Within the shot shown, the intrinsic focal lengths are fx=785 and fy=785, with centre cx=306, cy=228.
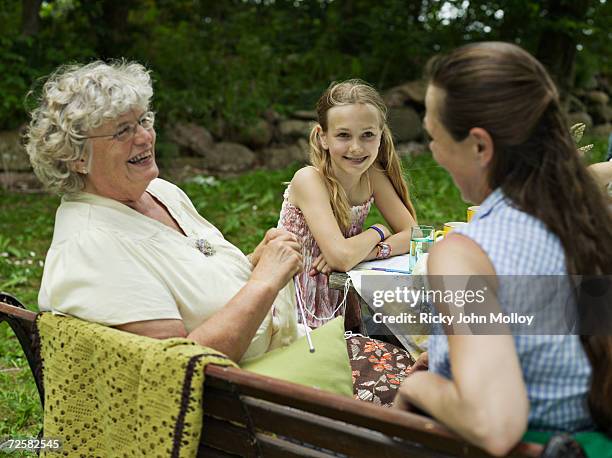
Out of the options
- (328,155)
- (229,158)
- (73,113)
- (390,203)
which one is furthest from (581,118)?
(73,113)

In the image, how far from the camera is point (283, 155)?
10.2m

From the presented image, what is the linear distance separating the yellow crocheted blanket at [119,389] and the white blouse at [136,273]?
0.08 meters

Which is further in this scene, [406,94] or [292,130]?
[406,94]

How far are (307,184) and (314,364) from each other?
130 cm

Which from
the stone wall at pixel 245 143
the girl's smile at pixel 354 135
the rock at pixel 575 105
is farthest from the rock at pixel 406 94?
the girl's smile at pixel 354 135

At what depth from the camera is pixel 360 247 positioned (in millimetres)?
3217

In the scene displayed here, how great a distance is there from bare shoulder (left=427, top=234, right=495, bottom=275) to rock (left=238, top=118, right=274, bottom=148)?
28.1 feet

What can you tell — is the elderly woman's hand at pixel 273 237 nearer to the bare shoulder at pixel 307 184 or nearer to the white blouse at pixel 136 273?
the white blouse at pixel 136 273

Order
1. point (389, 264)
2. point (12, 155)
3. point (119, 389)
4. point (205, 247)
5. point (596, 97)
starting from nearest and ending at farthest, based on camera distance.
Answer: point (119, 389) → point (205, 247) → point (389, 264) → point (12, 155) → point (596, 97)

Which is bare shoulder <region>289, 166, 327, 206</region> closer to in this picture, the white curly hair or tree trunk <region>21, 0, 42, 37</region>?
the white curly hair

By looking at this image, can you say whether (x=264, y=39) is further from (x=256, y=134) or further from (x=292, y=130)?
(x=256, y=134)

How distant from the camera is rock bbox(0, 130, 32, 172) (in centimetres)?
849

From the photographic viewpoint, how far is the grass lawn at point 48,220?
12.3ft

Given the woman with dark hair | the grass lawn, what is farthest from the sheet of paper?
the woman with dark hair
